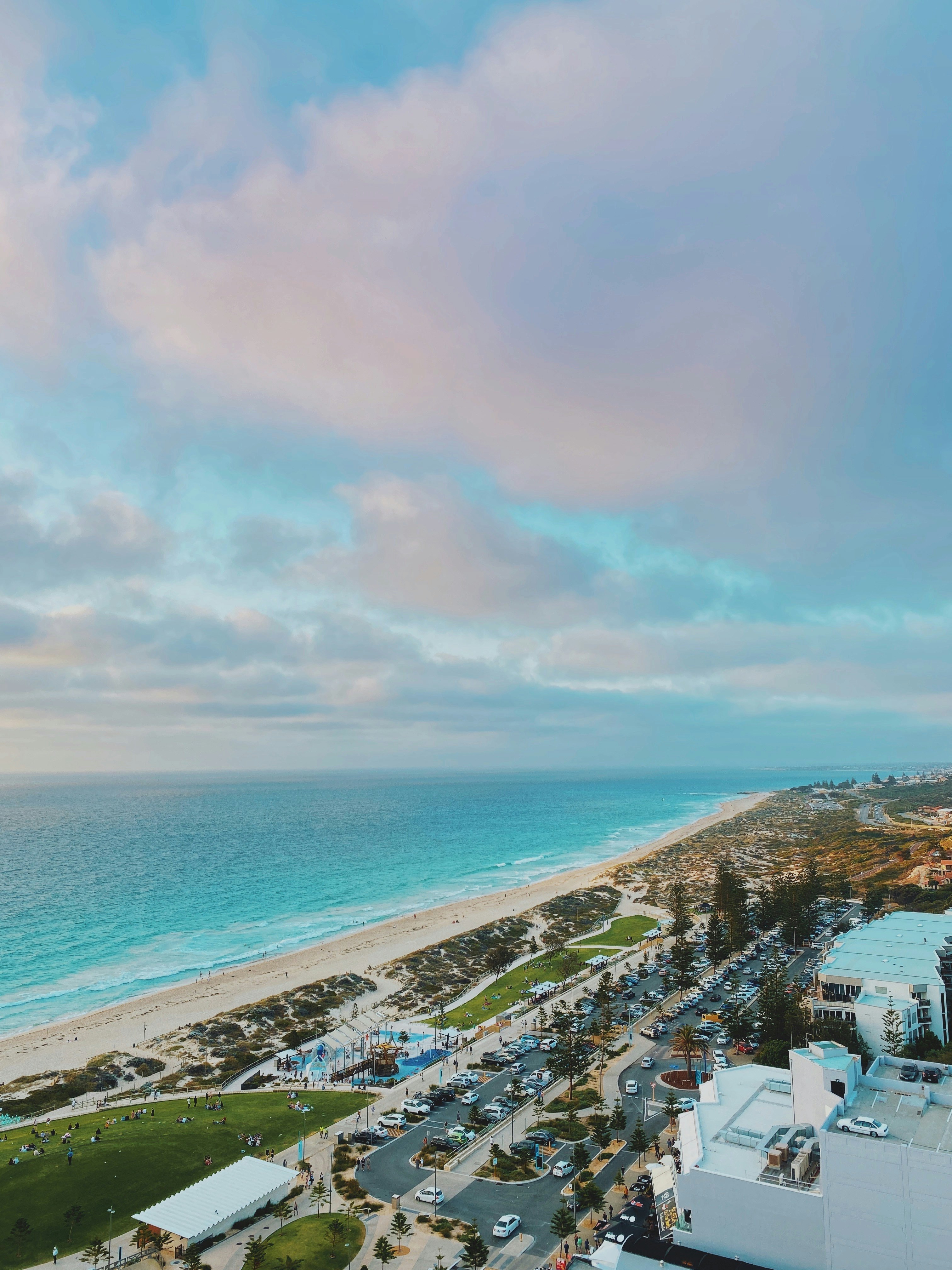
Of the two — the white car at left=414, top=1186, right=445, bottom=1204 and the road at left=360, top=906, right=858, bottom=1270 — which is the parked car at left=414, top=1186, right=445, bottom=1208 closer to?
the white car at left=414, top=1186, right=445, bottom=1204

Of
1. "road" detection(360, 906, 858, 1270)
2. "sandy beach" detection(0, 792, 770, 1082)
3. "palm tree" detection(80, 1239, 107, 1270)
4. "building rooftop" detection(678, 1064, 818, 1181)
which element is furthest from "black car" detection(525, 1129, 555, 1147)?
"sandy beach" detection(0, 792, 770, 1082)

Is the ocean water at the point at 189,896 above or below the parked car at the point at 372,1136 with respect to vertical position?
below

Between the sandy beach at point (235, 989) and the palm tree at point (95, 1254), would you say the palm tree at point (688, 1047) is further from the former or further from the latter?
the palm tree at point (95, 1254)

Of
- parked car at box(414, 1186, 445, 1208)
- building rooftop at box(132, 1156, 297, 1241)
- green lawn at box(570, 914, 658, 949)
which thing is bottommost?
green lawn at box(570, 914, 658, 949)

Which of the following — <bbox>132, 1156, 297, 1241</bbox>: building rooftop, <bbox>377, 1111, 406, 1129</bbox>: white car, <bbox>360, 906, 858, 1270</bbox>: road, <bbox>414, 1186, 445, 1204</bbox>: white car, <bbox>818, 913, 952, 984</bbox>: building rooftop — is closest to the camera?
<bbox>360, 906, 858, 1270</bbox>: road

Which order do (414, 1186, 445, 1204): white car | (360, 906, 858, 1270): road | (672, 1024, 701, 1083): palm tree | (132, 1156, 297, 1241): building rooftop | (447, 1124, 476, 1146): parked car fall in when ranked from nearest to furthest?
(360, 906, 858, 1270): road
(132, 1156, 297, 1241): building rooftop
(414, 1186, 445, 1204): white car
(447, 1124, 476, 1146): parked car
(672, 1024, 701, 1083): palm tree

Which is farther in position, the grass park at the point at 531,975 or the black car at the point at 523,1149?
the grass park at the point at 531,975

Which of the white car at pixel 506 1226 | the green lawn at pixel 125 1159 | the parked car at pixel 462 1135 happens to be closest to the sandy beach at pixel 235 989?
the green lawn at pixel 125 1159

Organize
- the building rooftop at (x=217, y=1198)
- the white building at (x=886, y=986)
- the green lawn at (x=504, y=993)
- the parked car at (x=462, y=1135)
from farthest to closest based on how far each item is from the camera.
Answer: the green lawn at (x=504, y=993) → the white building at (x=886, y=986) → the parked car at (x=462, y=1135) → the building rooftop at (x=217, y=1198)
